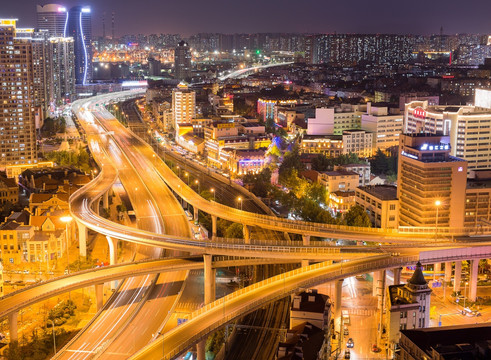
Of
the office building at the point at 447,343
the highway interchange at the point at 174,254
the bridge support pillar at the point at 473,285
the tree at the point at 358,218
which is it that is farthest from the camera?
the tree at the point at 358,218

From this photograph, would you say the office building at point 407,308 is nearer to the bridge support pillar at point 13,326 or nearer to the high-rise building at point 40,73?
the bridge support pillar at point 13,326

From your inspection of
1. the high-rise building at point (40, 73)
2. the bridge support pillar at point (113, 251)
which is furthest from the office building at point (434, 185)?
the high-rise building at point (40, 73)

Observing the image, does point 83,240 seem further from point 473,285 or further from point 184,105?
point 184,105

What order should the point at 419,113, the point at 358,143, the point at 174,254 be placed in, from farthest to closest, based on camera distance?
the point at 358,143 → the point at 419,113 → the point at 174,254

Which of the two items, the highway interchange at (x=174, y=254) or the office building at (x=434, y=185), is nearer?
the highway interchange at (x=174, y=254)

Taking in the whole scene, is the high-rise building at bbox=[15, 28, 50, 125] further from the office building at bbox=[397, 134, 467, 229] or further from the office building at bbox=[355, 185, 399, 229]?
the office building at bbox=[397, 134, 467, 229]

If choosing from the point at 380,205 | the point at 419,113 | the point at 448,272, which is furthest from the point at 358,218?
the point at 419,113

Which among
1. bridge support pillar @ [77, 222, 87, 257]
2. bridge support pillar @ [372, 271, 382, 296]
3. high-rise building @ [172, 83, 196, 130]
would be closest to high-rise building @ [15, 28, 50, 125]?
high-rise building @ [172, 83, 196, 130]
